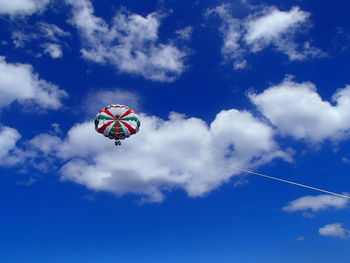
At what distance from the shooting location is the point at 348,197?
1723cm

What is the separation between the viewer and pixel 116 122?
41000 millimetres

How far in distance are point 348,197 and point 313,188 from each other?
1.92 m

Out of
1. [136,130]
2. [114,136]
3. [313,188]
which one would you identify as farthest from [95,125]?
[313,188]

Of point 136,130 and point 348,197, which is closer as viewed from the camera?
point 348,197

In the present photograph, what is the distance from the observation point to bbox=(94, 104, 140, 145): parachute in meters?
40.9

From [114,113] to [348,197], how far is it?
30722mm

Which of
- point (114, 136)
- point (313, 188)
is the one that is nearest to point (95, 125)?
point (114, 136)

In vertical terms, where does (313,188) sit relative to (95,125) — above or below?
below

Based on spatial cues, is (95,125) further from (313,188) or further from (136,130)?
(313,188)

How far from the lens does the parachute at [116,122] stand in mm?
40906

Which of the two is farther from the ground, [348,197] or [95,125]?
[95,125]

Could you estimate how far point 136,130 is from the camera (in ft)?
139

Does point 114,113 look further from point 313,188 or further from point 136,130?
point 313,188

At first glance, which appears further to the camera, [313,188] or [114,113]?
[114,113]
